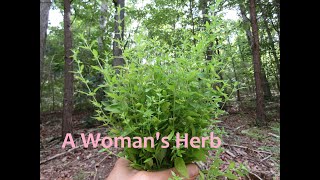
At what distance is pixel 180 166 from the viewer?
2.57 feet

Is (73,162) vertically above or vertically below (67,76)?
below

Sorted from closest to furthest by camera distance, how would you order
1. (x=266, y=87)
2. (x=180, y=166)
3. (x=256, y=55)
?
1. (x=180, y=166)
2. (x=256, y=55)
3. (x=266, y=87)

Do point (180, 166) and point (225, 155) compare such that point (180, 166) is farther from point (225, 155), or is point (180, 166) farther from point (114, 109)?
point (225, 155)

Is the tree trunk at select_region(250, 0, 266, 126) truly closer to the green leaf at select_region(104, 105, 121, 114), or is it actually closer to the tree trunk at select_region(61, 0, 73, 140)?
the tree trunk at select_region(61, 0, 73, 140)

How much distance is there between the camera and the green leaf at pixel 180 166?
2.53 ft

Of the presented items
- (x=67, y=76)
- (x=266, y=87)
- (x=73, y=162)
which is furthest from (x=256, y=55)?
(x=73, y=162)

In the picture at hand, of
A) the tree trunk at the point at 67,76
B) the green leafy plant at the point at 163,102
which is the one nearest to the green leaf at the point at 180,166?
the green leafy plant at the point at 163,102

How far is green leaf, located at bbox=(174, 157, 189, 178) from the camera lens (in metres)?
0.77

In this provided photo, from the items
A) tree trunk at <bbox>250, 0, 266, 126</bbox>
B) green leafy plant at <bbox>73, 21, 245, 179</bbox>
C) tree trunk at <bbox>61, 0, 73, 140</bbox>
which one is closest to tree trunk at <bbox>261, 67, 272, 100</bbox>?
tree trunk at <bbox>250, 0, 266, 126</bbox>

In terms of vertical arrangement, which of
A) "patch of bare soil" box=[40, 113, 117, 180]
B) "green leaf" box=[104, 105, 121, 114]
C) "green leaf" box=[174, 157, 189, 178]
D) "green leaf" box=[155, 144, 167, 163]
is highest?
"green leaf" box=[104, 105, 121, 114]
